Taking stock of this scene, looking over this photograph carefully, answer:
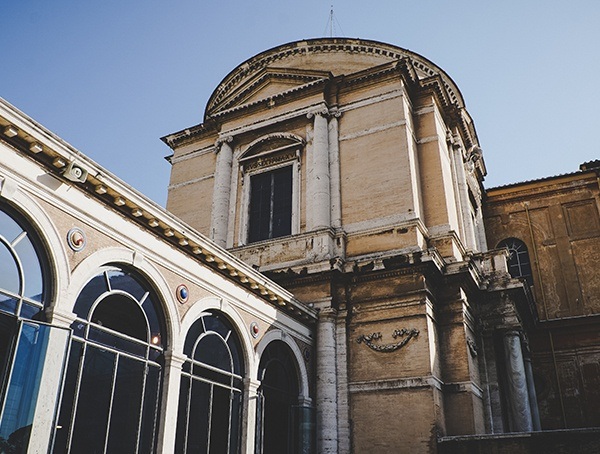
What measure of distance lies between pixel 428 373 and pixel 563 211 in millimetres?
11789

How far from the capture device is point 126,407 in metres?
8.88

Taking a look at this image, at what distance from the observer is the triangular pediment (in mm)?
18516

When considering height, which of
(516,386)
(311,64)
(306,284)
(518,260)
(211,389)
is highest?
(311,64)

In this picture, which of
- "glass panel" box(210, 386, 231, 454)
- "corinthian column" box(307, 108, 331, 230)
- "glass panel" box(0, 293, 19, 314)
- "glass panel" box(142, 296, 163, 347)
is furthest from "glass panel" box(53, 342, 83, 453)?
"corinthian column" box(307, 108, 331, 230)

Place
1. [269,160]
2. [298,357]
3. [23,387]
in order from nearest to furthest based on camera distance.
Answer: [23,387], [298,357], [269,160]

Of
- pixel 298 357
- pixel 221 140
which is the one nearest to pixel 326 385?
pixel 298 357

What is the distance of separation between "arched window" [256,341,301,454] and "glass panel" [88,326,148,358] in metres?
3.46

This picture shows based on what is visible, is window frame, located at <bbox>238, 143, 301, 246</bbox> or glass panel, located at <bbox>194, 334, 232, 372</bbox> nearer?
glass panel, located at <bbox>194, 334, 232, 372</bbox>

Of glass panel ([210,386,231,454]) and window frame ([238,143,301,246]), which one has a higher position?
window frame ([238,143,301,246])

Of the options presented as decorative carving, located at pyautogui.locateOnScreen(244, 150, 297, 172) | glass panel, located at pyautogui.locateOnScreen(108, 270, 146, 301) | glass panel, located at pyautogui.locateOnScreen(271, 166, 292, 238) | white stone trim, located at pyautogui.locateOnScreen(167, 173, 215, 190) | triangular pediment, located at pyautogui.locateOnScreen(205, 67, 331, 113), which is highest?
triangular pediment, located at pyautogui.locateOnScreen(205, 67, 331, 113)

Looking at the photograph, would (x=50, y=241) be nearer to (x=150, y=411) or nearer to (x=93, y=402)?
(x=93, y=402)

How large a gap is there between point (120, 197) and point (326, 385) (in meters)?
7.01

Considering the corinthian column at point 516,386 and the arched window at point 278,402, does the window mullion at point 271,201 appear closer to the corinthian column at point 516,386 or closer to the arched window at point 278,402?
the arched window at point 278,402

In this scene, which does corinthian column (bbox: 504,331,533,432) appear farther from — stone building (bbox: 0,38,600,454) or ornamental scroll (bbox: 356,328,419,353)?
ornamental scroll (bbox: 356,328,419,353)
